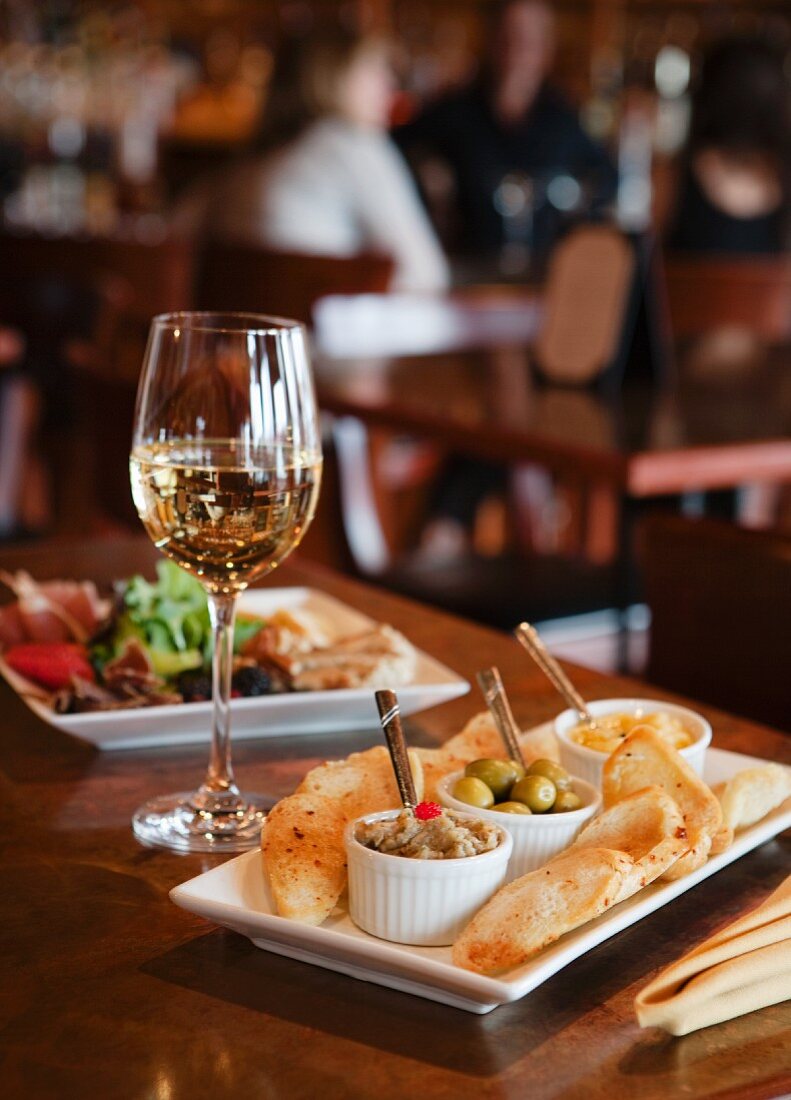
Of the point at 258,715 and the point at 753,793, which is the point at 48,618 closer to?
the point at 258,715

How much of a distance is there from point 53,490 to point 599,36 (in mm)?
4285

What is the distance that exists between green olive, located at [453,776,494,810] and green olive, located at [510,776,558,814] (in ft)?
0.05

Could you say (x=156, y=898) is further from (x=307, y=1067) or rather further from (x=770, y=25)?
(x=770, y=25)

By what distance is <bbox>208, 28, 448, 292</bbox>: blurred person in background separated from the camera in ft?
13.1

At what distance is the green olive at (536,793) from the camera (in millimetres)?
747

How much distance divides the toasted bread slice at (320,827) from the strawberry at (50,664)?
0.29 m

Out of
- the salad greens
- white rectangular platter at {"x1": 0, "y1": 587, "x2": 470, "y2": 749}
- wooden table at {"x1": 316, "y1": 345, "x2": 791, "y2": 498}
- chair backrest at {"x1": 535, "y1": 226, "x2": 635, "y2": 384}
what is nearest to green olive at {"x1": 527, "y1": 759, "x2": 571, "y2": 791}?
white rectangular platter at {"x1": 0, "y1": 587, "x2": 470, "y2": 749}

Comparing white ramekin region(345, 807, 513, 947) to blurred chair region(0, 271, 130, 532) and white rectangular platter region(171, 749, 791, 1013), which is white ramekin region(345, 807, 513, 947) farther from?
blurred chair region(0, 271, 130, 532)

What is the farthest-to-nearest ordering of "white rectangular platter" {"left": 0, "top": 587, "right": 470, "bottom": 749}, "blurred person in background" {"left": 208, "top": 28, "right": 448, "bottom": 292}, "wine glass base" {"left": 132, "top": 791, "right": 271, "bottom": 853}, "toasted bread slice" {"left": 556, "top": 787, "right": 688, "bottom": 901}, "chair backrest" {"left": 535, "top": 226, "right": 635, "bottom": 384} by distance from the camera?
"blurred person in background" {"left": 208, "top": 28, "right": 448, "bottom": 292}
"chair backrest" {"left": 535, "top": 226, "right": 635, "bottom": 384}
"white rectangular platter" {"left": 0, "top": 587, "right": 470, "bottom": 749}
"wine glass base" {"left": 132, "top": 791, "right": 271, "bottom": 853}
"toasted bread slice" {"left": 556, "top": 787, "right": 688, "bottom": 901}

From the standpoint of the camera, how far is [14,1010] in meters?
0.63

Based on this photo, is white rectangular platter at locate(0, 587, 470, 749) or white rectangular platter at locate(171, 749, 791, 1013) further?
white rectangular platter at locate(0, 587, 470, 749)

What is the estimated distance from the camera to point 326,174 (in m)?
4.05

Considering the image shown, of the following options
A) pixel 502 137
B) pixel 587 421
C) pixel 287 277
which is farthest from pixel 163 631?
pixel 502 137

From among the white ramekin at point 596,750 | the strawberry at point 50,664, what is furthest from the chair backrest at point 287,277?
the white ramekin at point 596,750
